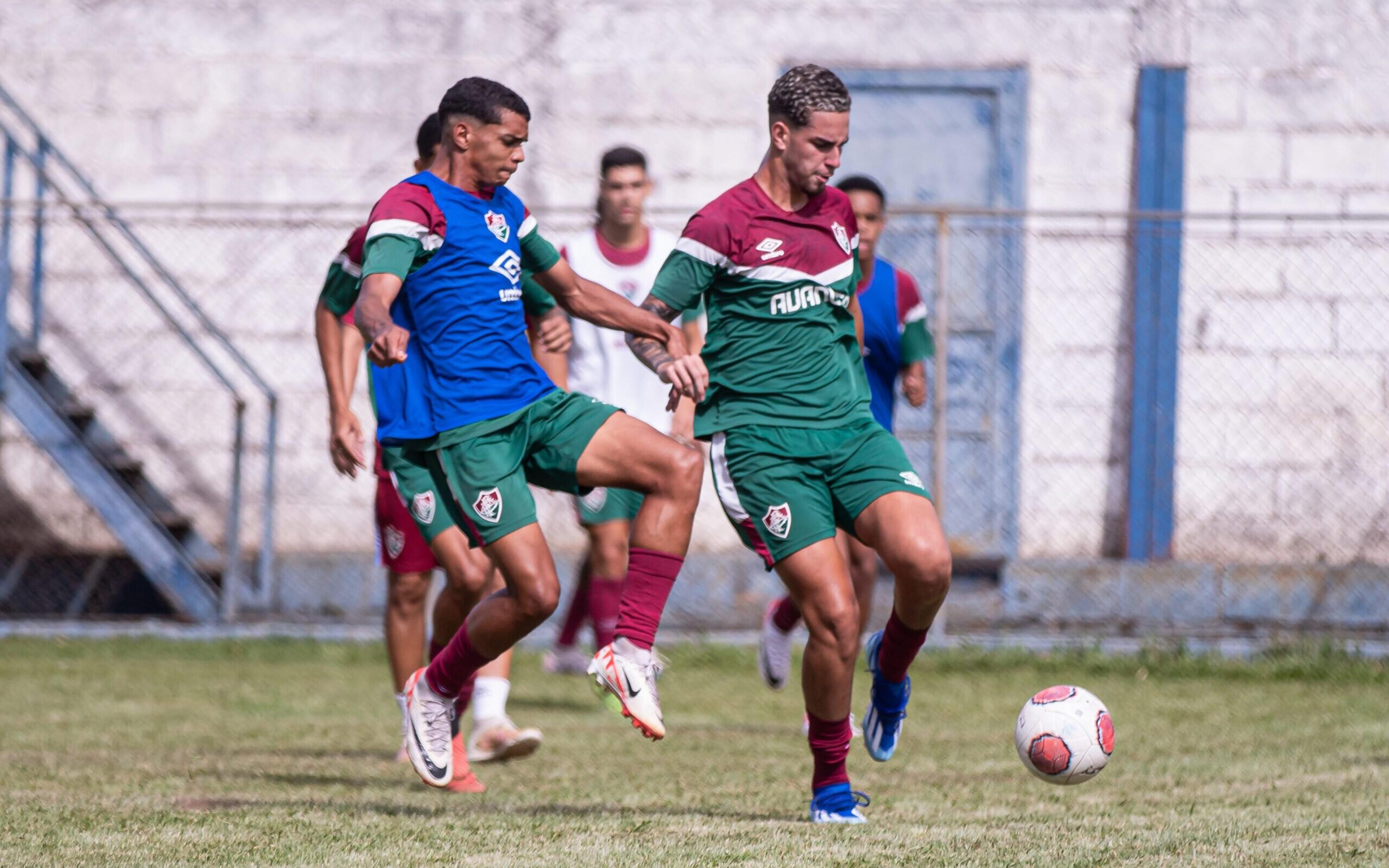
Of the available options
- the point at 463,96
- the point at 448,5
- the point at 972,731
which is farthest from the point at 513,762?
the point at 448,5

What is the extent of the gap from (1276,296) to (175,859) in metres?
8.34

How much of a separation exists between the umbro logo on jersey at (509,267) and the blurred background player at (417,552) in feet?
1.39

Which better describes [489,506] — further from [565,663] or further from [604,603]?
[565,663]

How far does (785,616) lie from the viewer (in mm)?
6887

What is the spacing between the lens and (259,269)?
35.0ft

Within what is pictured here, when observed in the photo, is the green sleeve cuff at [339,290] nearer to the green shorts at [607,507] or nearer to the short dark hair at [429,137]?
the short dark hair at [429,137]

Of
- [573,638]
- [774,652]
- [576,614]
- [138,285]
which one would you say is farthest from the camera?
[138,285]

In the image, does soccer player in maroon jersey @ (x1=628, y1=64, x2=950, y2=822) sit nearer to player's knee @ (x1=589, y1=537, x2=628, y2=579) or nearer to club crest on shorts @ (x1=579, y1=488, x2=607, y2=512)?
club crest on shorts @ (x1=579, y1=488, x2=607, y2=512)

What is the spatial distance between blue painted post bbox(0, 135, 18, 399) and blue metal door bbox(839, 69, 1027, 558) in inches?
203

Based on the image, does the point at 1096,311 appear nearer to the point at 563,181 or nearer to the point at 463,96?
the point at 563,181

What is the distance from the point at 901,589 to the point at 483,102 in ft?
6.03

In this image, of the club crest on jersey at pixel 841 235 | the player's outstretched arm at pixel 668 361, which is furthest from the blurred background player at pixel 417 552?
the club crest on jersey at pixel 841 235

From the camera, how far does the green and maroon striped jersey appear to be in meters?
4.68

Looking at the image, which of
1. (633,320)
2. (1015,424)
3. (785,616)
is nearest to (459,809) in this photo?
(633,320)
